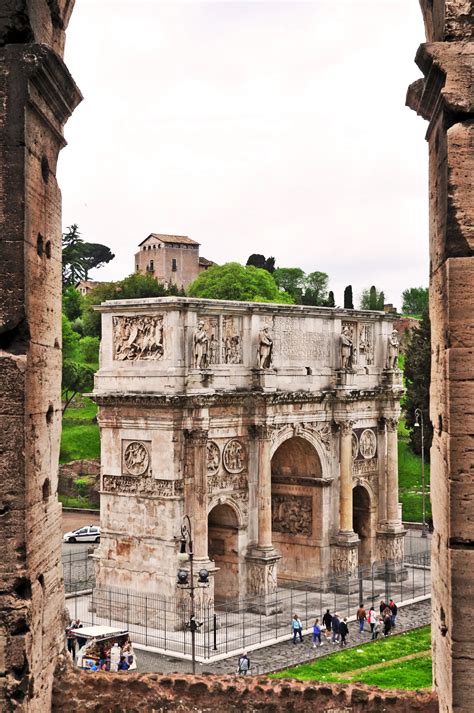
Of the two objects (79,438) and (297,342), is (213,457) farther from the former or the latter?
(79,438)

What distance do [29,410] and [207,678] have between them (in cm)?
272

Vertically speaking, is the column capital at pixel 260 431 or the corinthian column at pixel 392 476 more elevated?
the column capital at pixel 260 431

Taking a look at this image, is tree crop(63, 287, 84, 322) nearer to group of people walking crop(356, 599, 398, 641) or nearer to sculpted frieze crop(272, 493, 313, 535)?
sculpted frieze crop(272, 493, 313, 535)

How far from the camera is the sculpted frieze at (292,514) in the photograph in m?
31.0

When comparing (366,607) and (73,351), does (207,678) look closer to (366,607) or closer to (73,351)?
(366,607)

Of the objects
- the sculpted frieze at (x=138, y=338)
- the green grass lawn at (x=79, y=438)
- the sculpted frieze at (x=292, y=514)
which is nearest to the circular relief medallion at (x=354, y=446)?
the sculpted frieze at (x=292, y=514)

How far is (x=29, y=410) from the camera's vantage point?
7453 mm

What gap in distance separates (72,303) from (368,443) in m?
36.1

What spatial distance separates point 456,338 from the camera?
698 centimetres

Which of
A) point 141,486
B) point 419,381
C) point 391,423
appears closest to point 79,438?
point 419,381

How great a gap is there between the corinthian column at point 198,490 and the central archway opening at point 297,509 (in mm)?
5103

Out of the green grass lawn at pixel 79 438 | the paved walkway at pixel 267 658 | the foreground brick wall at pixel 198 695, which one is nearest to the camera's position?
the foreground brick wall at pixel 198 695

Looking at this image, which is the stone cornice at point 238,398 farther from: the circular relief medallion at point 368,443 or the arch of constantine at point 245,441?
the circular relief medallion at point 368,443

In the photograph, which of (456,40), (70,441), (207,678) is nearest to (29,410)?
(207,678)
